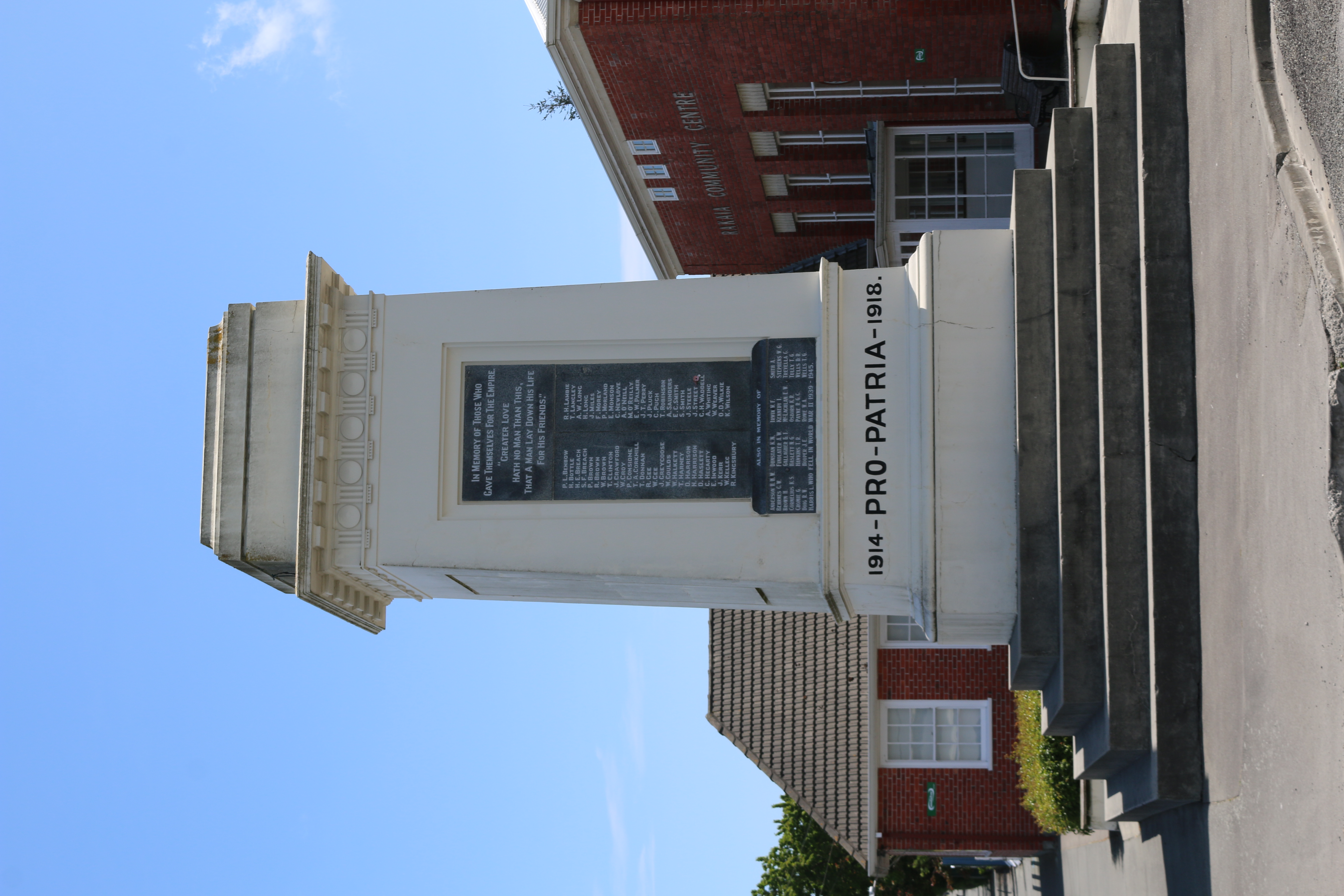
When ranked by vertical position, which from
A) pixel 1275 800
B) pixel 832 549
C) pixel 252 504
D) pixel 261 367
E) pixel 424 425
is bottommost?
pixel 1275 800

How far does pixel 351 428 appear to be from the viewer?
11414mm

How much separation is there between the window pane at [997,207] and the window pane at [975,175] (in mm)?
205

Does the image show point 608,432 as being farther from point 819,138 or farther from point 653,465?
point 819,138

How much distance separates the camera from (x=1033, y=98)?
17016mm

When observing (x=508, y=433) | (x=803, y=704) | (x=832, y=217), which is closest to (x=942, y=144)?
(x=832, y=217)

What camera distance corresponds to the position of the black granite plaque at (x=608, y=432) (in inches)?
426

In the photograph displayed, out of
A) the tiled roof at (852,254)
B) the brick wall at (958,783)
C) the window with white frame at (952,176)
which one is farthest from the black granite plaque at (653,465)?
the tiled roof at (852,254)

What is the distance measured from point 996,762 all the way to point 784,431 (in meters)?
13.1

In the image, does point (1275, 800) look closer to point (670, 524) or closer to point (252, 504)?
point (670, 524)

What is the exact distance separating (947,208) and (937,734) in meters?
10.7

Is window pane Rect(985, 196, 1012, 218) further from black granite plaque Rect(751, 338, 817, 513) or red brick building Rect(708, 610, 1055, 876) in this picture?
black granite plaque Rect(751, 338, 817, 513)

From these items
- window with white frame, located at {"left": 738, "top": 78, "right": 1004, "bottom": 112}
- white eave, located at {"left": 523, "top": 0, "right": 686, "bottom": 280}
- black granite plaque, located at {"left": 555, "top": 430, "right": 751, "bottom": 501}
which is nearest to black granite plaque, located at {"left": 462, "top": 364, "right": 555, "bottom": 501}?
black granite plaque, located at {"left": 555, "top": 430, "right": 751, "bottom": 501}

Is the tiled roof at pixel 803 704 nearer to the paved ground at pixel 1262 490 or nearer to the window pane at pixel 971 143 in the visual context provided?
the window pane at pixel 971 143

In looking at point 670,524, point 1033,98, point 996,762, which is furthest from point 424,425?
point 996,762
